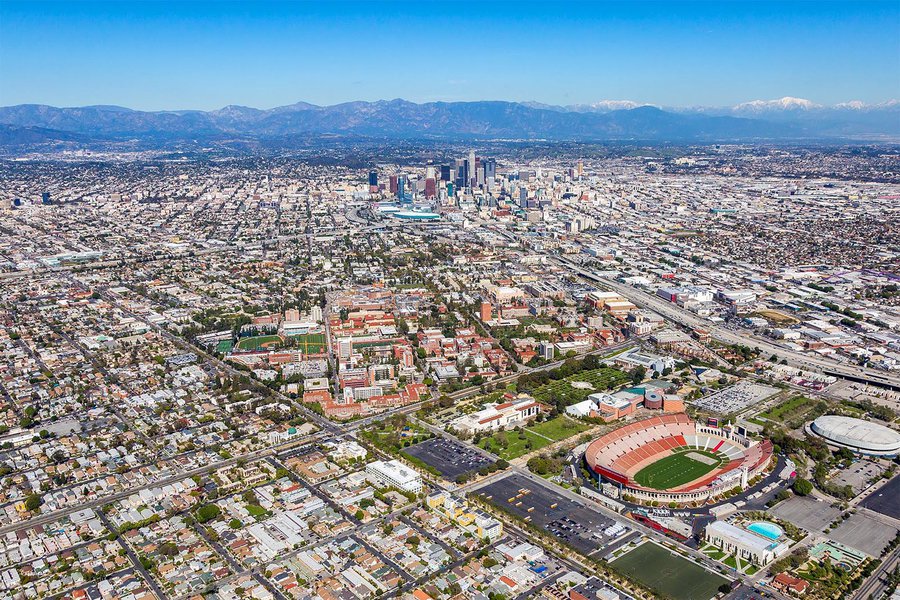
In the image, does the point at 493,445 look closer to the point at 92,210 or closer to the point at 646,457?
the point at 646,457

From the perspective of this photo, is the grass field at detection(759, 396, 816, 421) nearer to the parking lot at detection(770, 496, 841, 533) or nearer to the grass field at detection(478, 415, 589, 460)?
the parking lot at detection(770, 496, 841, 533)

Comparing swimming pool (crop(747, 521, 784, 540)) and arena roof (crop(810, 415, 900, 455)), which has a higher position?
arena roof (crop(810, 415, 900, 455))

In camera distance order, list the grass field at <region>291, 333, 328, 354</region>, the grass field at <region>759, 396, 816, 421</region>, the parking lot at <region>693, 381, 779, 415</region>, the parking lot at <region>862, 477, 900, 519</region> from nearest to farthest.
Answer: the parking lot at <region>862, 477, 900, 519</region> → the grass field at <region>759, 396, 816, 421</region> → the parking lot at <region>693, 381, 779, 415</region> → the grass field at <region>291, 333, 328, 354</region>

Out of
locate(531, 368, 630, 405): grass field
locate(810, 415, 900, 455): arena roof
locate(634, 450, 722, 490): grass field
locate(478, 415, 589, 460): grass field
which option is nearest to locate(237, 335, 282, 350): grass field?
locate(531, 368, 630, 405): grass field

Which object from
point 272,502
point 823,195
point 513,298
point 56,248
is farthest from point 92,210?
point 823,195

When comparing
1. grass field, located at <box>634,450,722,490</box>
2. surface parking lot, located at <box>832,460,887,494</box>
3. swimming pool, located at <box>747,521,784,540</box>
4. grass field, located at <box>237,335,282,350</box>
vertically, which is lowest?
grass field, located at <box>634,450,722,490</box>

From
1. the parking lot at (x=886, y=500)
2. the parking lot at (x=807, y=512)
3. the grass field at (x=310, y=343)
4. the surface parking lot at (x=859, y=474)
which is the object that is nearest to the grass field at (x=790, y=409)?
the surface parking lot at (x=859, y=474)
